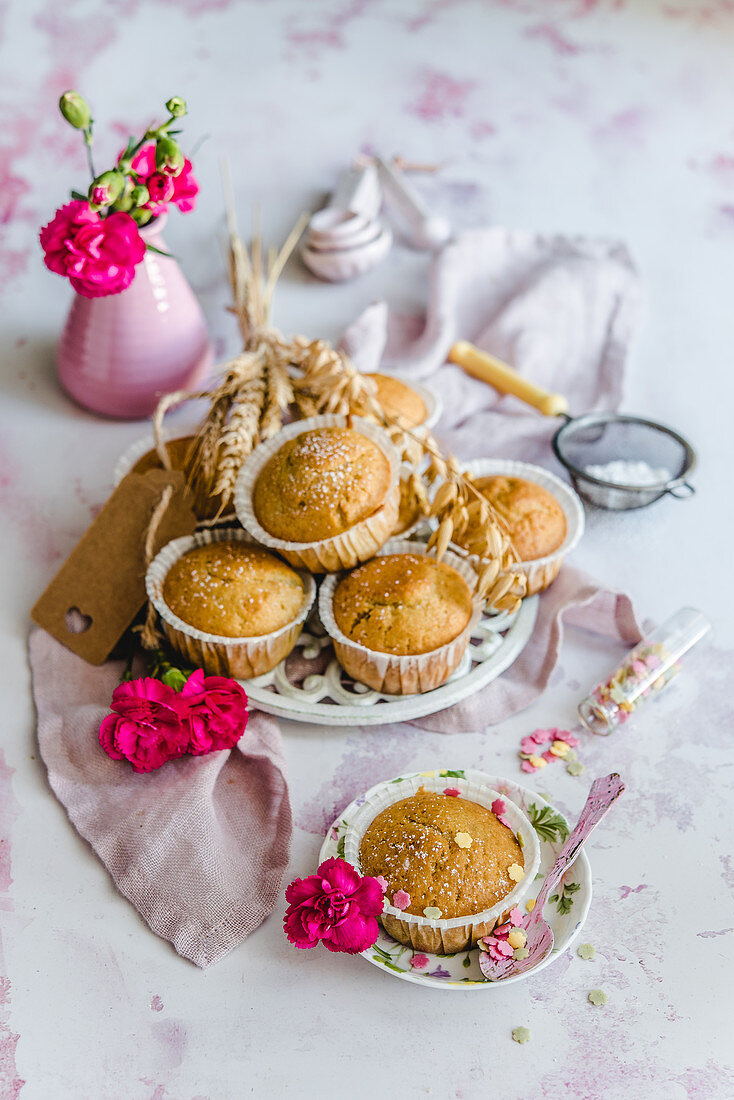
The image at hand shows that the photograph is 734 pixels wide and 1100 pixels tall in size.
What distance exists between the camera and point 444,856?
130 cm

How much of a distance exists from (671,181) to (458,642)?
6.83 ft

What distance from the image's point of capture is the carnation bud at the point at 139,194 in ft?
5.78

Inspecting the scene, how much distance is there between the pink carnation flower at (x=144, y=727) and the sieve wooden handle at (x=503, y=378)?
116 cm

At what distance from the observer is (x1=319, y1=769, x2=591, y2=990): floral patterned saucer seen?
4.16 ft

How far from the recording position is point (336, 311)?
264 cm

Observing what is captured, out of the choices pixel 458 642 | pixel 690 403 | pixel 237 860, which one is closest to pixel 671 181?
pixel 690 403

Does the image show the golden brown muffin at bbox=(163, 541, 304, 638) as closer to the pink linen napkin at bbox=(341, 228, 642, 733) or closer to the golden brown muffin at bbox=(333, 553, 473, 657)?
the golden brown muffin at bbox=(333, 553, 473, 657)

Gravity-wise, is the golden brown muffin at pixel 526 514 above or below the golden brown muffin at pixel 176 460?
above

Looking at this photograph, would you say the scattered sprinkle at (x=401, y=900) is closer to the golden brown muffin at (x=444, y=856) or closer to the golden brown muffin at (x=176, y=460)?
the golden brown muffin at (x=444, y=856)

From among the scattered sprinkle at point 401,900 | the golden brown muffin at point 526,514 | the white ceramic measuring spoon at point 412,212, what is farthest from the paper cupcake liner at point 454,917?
the white ceramic measuring spoon at point 412,212

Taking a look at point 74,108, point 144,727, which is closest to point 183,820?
point 144,727

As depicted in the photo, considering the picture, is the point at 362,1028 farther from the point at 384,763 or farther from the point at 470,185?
the point at 470,185

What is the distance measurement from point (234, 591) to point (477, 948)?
26.3 inches

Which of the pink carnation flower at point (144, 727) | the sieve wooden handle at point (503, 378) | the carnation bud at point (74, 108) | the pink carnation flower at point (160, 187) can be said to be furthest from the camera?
the sieve wooden handle at point (503, 378)
